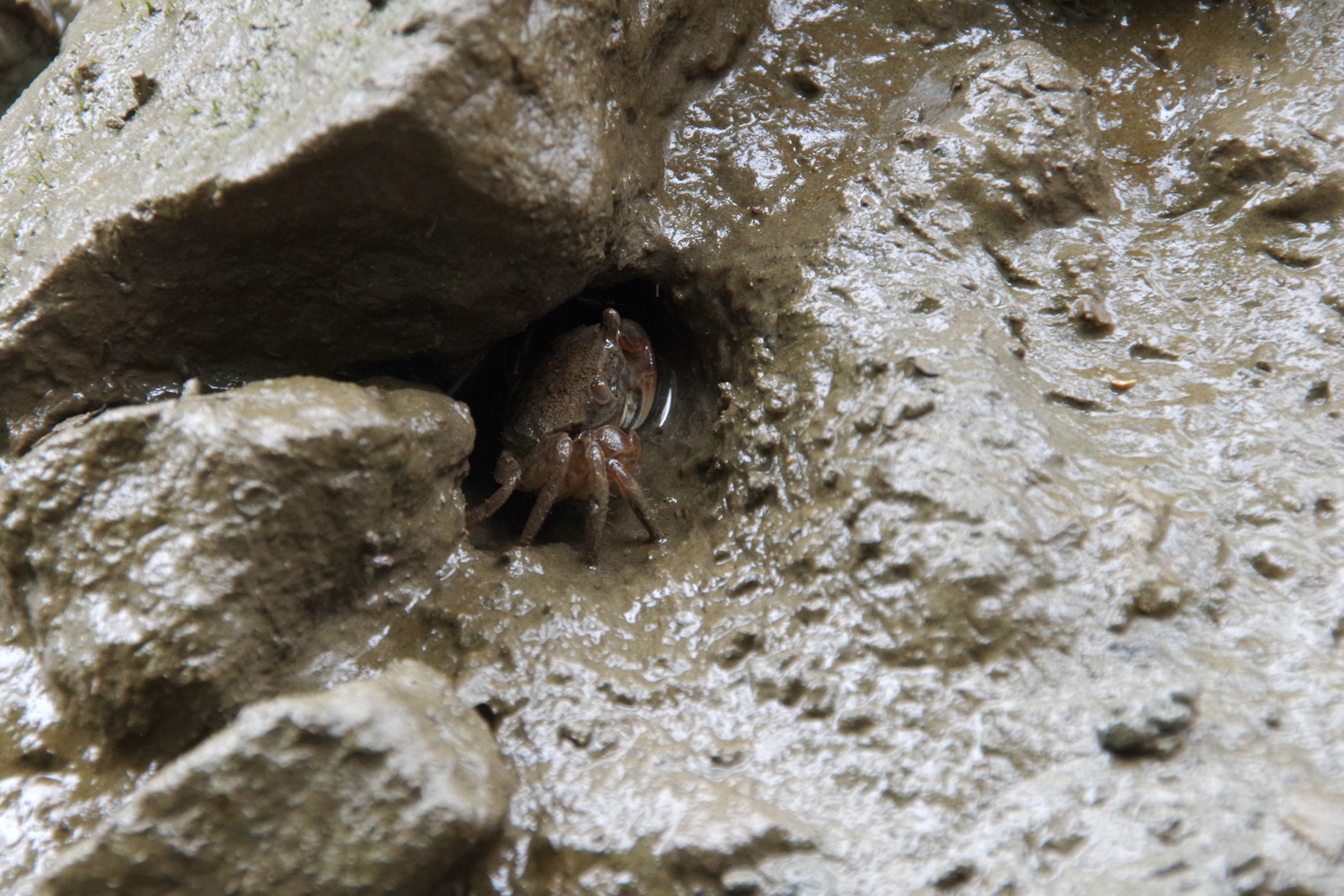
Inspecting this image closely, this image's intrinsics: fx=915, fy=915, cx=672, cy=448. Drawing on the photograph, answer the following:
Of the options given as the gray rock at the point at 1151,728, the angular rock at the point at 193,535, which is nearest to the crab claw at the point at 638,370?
the angular rock at the point at 193,535

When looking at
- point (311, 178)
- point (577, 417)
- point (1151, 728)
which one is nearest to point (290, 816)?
point (311, 178)

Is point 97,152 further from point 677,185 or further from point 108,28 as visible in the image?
point 677,185

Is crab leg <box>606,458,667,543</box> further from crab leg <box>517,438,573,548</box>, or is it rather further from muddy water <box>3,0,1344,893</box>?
crab leg <box>517,438,573,548</box>

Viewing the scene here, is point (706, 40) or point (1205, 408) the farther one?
point (706, 40)

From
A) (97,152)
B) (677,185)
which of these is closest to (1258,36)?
(677,185)

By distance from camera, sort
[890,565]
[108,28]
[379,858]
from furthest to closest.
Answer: [108,28], [890,565], [379,858]
